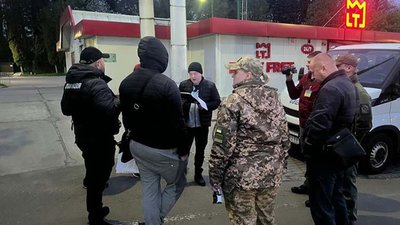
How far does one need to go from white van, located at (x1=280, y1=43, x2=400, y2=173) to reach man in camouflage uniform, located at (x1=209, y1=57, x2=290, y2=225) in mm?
3183

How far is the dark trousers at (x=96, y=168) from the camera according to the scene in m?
3.44

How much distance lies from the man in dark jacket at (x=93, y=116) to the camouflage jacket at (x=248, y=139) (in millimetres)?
1352

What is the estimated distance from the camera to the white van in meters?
5.23

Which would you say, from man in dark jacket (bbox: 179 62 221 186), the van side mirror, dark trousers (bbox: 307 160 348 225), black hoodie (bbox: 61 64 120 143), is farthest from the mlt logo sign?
black hoodie (bbox: 61 64 120 143)

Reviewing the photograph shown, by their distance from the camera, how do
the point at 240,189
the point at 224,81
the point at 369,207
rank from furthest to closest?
the point at 224,81 → the point at 369,207 → the point at 240,189

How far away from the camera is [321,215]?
10.2ft

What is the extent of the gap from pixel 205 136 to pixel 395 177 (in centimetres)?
312

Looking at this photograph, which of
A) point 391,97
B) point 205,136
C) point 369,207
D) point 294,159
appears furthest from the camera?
point 294,159


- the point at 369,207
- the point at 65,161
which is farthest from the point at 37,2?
the point at 369,207

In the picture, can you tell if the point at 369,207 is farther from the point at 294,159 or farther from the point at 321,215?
the point at 294,159

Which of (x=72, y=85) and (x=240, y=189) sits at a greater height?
(x=72, y=85)

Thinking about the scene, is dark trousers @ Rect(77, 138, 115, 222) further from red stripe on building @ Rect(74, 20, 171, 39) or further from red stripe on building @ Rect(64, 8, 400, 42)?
red stripe on building @ Rect(74, 20, 171, 39)

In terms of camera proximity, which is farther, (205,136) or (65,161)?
(65,161)

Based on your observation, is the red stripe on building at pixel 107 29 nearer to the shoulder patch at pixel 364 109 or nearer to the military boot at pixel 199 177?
the military boot at pixel 199 177
